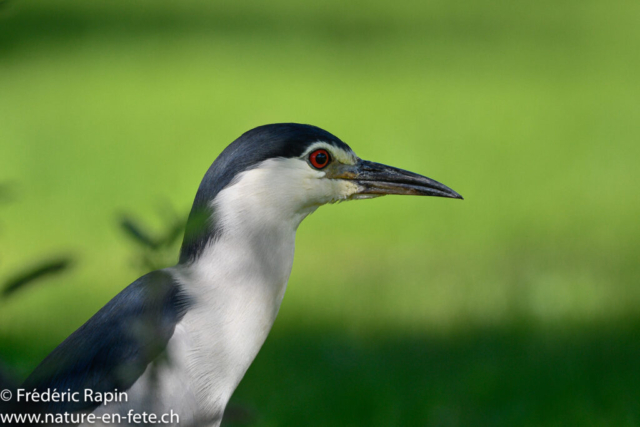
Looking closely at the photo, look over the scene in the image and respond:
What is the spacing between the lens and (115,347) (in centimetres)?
168

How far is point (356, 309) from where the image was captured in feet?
12.4

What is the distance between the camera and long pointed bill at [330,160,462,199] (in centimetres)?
214

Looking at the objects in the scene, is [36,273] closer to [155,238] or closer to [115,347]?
[155,238]

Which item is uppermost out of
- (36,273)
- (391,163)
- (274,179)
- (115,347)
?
(391,163)

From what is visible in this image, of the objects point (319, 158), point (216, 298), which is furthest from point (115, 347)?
point (319, 158)

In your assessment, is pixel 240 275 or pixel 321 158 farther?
pixel 321 158

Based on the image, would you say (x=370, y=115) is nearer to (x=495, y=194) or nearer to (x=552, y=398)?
(x=495, y=194)

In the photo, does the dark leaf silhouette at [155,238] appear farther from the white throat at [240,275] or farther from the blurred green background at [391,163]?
the white throat at [240,275]

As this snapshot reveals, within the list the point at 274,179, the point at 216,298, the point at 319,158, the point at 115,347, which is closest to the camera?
the point at 115,347

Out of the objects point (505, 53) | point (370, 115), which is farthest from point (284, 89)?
point (505, 53)

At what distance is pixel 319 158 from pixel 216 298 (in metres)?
0.51

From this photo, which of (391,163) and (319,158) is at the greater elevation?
(391,163)

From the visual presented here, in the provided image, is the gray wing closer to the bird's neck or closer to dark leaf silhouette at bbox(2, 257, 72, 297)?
the bird's neck

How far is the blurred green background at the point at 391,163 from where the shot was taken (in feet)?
10.4
